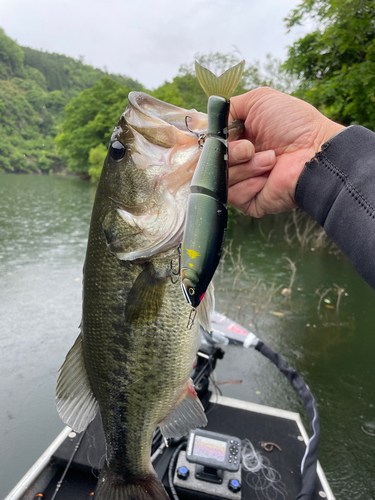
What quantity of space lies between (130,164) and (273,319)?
6.81m

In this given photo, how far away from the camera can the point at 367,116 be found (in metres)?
8.52

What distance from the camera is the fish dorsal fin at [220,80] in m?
0.95

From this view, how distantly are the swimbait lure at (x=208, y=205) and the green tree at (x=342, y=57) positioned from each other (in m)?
8.42

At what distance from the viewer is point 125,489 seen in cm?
156

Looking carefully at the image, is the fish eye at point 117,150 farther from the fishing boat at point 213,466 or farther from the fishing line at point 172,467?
the fishing line at point 172,467

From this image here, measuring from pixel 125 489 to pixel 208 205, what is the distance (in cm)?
146

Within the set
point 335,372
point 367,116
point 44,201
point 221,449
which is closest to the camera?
point 221,449

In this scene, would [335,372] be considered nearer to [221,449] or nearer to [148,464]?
[221,449]

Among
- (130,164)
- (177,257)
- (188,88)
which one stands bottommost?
(177,257)

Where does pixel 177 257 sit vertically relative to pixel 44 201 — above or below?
above

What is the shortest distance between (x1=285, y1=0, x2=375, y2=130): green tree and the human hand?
7.58 m

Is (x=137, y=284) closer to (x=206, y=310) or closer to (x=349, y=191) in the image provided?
(x=206, y=310)

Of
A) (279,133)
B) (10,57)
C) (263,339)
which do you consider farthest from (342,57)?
(10,57)

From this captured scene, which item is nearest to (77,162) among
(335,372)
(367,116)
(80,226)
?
(80,226)
